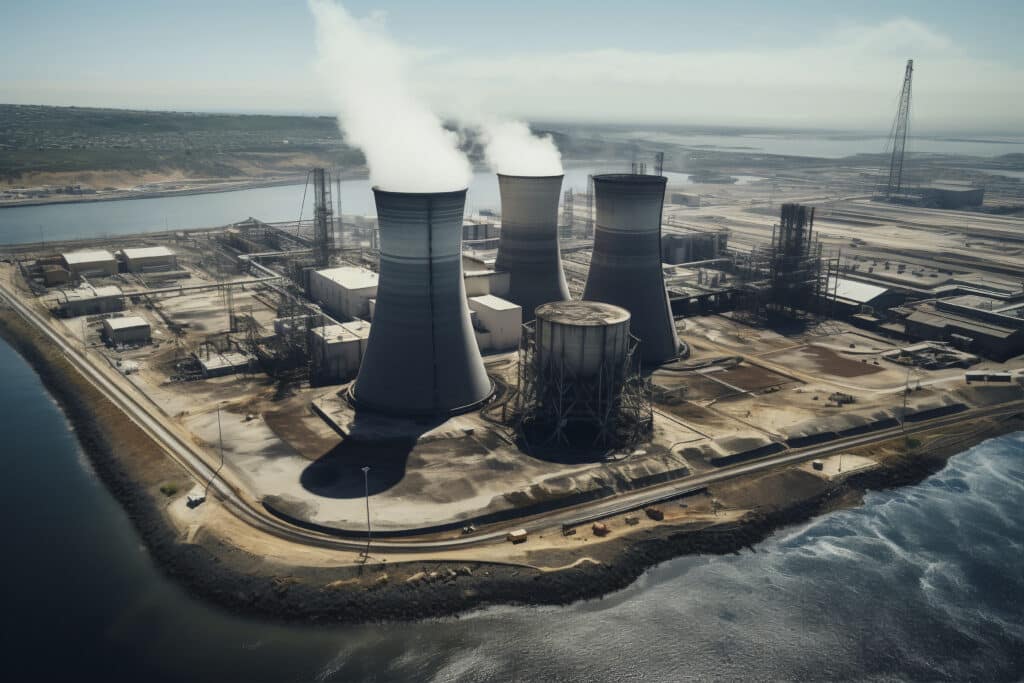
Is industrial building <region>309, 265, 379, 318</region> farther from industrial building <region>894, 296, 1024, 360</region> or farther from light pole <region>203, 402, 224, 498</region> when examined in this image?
industrial building <region>894, 296, 1024, 360</region>

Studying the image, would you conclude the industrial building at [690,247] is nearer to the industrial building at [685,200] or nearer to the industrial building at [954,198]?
the industrial building at [685,200]

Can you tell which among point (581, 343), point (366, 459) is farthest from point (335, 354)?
point (581, 343)

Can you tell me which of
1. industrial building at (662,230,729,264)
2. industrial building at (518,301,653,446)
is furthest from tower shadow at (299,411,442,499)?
industrial building at (662,230,729,264)

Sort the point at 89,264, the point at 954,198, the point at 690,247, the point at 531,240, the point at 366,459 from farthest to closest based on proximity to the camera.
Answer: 1. the point at 954,198
2. the point at 690,247
3. the point at 89,264
4. the point at 531,240
5. the point at 366,459

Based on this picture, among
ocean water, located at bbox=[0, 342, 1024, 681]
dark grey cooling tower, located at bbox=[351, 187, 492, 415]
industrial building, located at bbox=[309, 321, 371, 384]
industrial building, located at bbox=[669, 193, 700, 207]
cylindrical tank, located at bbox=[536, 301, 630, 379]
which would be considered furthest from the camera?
industrial building, located at bbox=[669, 193, 700, 207]

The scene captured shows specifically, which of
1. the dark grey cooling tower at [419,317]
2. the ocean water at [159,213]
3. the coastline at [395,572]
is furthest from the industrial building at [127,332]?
the ocean water at [159,213]

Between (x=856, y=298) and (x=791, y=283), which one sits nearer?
(x=791, y=283)

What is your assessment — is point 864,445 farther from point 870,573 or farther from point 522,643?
point 522,643

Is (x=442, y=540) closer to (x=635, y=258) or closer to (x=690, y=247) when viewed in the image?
(x=635, y=258)

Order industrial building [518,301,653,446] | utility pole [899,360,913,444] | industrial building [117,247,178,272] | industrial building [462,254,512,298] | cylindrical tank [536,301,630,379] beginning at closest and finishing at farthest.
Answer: cylindrical tank [536,301,630,379] < industrial building [518,301,653,446] < utility pole [899,360,913,444] < industrial building [462,254,512,298] < industrial building [117,247,178,272]
